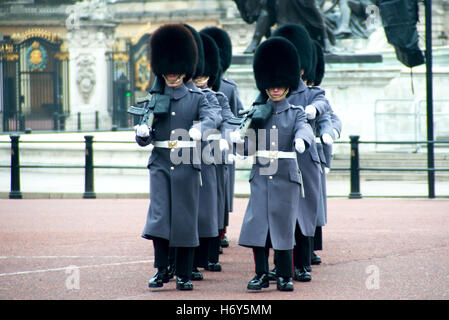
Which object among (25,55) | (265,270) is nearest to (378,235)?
(265,270)

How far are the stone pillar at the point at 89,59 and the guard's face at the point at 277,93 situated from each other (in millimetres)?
21916

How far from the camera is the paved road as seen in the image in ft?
20.6

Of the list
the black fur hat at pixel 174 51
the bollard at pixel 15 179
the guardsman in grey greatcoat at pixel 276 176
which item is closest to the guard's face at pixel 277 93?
the guardsman in grey greatcoat at pixel 276 176

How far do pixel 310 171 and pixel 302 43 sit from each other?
4.88 feet

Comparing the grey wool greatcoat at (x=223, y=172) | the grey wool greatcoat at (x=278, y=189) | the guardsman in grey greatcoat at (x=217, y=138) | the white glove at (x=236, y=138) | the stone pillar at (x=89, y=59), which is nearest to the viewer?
the grey wool greatcoat at (x=278, y=189)

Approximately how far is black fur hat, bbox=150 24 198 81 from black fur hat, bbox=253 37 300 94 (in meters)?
0.50

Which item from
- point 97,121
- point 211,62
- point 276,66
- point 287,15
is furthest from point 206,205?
point 97,121

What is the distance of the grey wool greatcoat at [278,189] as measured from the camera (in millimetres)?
6387

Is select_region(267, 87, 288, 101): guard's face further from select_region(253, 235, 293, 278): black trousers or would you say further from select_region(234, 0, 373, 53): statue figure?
select_region(234, 0, 373, 53): statue figure

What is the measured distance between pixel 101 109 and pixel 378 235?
20.8 meters

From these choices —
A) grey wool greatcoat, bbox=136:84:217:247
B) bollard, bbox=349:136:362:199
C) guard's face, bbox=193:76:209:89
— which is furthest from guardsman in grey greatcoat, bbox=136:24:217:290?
bollard, bbox=349:136:362:199

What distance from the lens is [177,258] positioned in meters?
6.48

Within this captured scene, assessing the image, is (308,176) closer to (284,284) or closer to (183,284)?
(284,284)

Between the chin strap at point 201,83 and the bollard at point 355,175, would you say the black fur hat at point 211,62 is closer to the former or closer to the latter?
the chin strap at point 201,83
